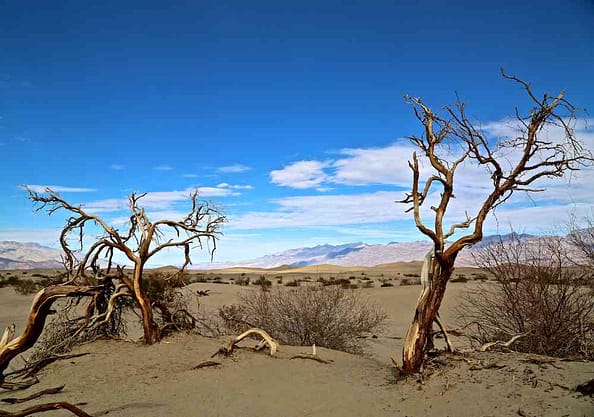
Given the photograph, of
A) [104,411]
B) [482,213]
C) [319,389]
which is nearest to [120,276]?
[104,411]

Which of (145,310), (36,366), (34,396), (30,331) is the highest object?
(145,310)

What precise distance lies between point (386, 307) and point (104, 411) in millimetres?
20927

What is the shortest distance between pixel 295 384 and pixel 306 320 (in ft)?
15.4

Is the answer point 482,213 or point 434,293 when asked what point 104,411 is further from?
point 482,213

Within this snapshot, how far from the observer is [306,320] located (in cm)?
1253

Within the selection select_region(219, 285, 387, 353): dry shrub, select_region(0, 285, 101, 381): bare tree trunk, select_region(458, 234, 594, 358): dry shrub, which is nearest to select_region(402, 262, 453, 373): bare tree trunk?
select_region(458, 234, 594, 358): dry shrub

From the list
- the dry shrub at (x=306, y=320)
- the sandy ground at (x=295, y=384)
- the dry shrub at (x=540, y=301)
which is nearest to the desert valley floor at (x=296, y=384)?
the sandy ground at (x=295, y=384)

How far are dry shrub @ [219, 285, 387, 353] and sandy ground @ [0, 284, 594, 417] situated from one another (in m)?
2.29

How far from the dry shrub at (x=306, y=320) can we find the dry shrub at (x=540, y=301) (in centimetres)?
363

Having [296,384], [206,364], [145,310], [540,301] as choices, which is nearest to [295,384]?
[296,384]

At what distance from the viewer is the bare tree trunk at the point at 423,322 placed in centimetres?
733

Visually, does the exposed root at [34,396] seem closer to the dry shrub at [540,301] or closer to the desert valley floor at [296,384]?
the desert valley floor at [296,384]

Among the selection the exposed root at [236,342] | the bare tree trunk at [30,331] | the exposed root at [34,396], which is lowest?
the exposed root at [34,396]

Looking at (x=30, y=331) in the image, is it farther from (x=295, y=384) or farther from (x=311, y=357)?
(x=311, y=357)
